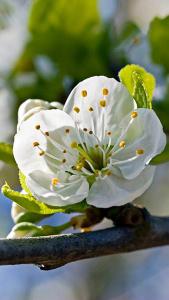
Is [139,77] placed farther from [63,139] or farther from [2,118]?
[2,118]

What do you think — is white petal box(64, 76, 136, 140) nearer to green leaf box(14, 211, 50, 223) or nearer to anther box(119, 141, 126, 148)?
anther box(119, 141, 126, 148)

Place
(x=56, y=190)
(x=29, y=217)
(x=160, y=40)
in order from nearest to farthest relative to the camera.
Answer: (x=56, y=190)
(x=29, y=217)
(x=160, y=40)

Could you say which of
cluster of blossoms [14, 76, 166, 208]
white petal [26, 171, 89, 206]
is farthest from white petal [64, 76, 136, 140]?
white petal [26, 171, 89, 206]

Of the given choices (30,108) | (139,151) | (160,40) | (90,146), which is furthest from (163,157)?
(160,40)

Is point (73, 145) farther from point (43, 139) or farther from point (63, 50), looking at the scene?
point (63, 50)

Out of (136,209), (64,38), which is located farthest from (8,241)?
(64,38)

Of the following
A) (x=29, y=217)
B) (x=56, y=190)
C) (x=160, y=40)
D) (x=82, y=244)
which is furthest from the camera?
(x=160, y=40)

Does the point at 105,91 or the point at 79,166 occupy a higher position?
the point at 105,91
